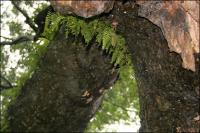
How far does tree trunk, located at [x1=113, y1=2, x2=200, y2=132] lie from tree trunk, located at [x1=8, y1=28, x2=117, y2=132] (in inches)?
85.4

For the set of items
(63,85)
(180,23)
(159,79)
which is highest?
(180,23)

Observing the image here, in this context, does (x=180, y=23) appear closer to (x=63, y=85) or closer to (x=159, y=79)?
(x=159, y=79)

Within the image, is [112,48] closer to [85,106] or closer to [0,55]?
[85,106]

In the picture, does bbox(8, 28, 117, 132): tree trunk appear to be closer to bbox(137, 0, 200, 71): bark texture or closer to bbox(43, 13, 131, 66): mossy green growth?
bbox(43, 13, 131, 66): mossy green growth

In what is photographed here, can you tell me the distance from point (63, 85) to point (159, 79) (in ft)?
7.99

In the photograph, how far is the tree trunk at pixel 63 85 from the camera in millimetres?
3953

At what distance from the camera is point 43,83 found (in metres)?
4.00

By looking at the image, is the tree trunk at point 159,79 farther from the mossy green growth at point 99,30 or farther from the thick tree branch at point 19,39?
the thick tree branch at point 19,39

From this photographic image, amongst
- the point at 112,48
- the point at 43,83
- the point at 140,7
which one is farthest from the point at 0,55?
the point at 140,7

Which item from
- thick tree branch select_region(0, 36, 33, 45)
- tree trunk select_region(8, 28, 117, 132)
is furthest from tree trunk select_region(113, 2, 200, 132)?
thick tree branch select_region(0, 36, 33, 45)

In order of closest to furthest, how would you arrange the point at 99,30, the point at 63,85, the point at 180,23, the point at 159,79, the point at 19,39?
the point at 180,23 < the point at 159,79 < the point at 99,30 < the point at 63,85 < the point at 19,39

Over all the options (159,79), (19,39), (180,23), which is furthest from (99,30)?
(19,39)

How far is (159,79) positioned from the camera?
162 centimetres

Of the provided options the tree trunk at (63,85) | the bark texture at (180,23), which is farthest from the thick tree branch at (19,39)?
the bark texture at (180,23)
